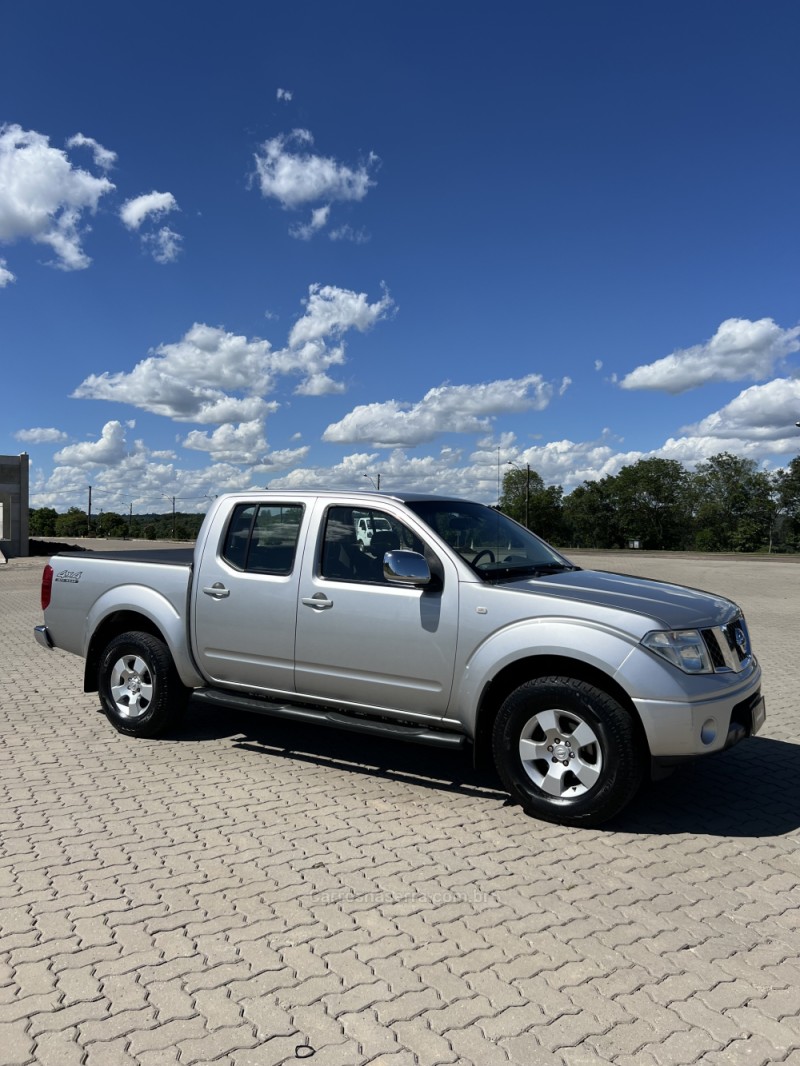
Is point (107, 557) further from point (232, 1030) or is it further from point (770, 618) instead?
point (770, 618)

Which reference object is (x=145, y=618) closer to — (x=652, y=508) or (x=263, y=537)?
(x=263, y=537)

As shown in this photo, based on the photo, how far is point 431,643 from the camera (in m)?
4.78

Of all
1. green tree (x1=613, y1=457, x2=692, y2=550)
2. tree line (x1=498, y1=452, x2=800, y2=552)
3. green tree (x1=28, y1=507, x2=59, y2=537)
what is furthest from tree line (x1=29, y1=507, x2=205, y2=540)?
green tree (x1=613, y1=457, x2=692, y2=550)

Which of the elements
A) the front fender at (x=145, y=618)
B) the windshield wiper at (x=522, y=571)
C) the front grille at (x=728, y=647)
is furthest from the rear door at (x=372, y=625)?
the front grille at (x=728, y=647)

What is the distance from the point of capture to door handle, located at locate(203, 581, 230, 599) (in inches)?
224

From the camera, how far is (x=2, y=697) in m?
7.90

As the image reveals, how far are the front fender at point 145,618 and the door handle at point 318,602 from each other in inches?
44.0

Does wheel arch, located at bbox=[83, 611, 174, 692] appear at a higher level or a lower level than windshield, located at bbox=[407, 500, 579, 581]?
lower

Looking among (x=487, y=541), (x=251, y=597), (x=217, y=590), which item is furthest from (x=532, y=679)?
(x=217, y=590)

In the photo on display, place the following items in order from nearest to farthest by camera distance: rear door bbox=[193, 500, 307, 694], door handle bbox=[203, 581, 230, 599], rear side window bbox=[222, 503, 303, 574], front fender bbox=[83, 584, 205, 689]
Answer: rear door bbox=[193, 500, 307, 694], rear side window bbox=[222, 503, 303, 574], door handle bbox=[203, 581, 230, 599], front fender bbox=[83, 584, 205, 689]

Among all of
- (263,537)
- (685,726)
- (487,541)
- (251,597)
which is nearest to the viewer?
(685,726)

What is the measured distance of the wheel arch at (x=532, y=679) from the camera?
14.3 ft

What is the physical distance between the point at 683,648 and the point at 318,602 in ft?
7.33

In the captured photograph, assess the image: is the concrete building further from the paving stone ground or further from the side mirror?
the side mirror
